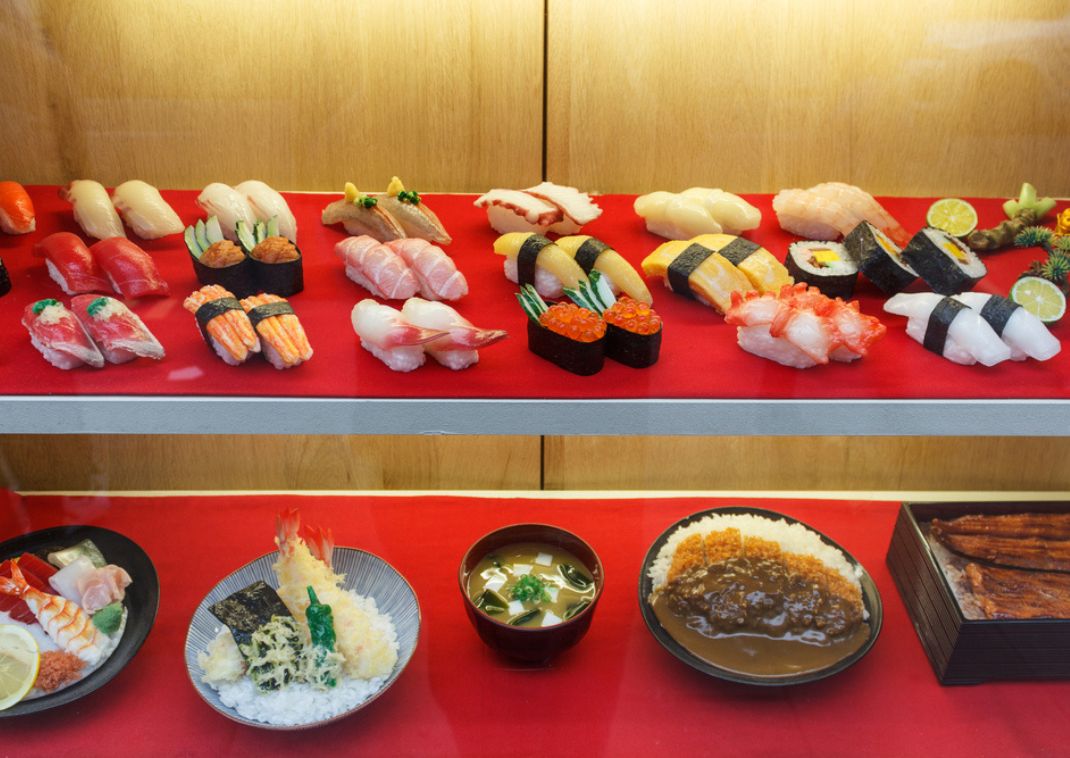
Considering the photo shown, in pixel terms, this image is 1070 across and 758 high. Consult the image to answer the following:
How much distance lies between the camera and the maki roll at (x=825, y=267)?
1.39m

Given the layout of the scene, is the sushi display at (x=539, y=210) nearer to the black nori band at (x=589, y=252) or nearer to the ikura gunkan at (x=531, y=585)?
the black nori band at (x=589, y=252)

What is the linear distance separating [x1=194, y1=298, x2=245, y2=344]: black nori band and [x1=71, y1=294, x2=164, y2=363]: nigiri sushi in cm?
6

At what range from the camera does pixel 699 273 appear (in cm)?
135

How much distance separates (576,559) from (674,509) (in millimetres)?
350

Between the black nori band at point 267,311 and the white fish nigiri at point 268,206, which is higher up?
the white fish nigiri at point 268,206

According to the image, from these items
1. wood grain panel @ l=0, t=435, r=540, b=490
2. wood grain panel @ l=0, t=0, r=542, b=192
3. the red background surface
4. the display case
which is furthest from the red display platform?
wood grain panel @ l=0, t=0, r=542, b=192

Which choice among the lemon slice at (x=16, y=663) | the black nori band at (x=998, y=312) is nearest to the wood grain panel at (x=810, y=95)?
the black nori band at (x=998, y=312)

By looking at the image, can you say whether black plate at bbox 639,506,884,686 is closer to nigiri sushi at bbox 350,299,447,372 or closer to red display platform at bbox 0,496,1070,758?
red display platform at bbox 0,496,1070,758

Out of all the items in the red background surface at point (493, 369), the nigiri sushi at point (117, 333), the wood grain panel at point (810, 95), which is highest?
the wood grain panel at point (810, 95)

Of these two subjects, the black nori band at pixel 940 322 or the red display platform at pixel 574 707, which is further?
the red display platform at pixel 574 707

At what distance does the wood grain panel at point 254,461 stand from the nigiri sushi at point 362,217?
0.49m

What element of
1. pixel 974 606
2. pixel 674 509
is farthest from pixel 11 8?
pixel 974 606

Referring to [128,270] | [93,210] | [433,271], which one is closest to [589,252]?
[433,271]

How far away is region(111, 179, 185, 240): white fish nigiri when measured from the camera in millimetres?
1462
